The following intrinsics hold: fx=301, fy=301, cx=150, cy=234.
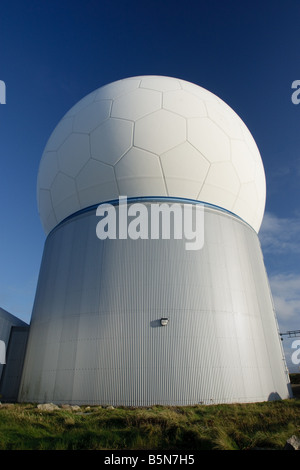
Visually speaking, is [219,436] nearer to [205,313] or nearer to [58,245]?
[205,313]

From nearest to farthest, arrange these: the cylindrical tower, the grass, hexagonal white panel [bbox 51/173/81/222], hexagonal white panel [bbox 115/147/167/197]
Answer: the grass → the cylindrical tower → hexagonal white panel [bbox 115/147/167/197] → hexagonal white panel [bbox 51/173/81/222]

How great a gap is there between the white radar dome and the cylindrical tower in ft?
0.15

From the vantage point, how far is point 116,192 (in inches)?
387

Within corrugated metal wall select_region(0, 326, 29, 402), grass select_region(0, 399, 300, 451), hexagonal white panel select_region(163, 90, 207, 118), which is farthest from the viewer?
hexagonal white panel select_region(163, 90, 207, 118)

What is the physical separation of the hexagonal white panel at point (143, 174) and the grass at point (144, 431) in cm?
627

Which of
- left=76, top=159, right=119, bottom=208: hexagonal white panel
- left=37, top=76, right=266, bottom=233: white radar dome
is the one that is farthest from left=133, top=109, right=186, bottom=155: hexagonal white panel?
left=76, top=159, right=119, bottom=208: hexagonal white panel

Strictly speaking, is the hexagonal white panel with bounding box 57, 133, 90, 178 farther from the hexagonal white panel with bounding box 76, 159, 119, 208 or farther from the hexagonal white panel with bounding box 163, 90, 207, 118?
the hexagonal white panel with bounding box 163, 90, 207, 118

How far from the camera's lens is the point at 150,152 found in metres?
9.68

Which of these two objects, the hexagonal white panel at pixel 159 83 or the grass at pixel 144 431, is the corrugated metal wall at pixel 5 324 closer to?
the grass at pixel 144 431

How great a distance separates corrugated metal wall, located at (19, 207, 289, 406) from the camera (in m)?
7.66

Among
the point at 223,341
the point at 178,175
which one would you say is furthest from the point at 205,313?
the point at 178,175

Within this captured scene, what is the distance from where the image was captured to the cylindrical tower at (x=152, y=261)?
7859 mm

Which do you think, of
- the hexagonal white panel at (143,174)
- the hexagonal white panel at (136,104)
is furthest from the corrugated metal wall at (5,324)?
the hexagonal white panel at (136,104)
